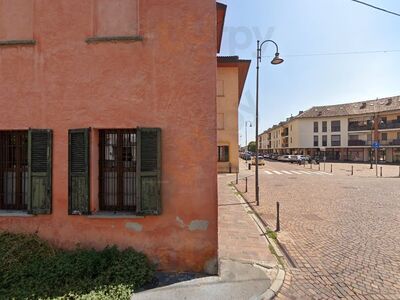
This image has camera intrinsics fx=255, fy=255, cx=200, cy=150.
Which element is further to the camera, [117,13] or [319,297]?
[117,13]

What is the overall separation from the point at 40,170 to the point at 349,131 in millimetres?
58768

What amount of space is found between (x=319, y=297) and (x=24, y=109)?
6.03 m

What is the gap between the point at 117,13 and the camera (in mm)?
4832

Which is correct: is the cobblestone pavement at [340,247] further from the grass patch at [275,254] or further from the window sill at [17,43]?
the window sill at [17,43]

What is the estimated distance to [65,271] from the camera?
4.04 m

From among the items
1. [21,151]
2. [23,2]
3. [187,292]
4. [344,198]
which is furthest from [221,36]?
Result: [344,198]

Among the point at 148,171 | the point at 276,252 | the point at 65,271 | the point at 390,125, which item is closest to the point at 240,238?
the point at 276,252

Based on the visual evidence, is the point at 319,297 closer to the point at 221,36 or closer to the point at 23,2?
the point at 221,36

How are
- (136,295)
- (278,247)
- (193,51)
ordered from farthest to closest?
(278,247) < (193,51) < (136,295)

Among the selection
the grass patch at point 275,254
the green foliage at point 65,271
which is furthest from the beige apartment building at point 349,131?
the green foliage at point 65,271

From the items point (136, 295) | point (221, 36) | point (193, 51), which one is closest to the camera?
point (136, 295)

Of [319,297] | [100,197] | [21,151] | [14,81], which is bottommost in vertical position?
[319,297]

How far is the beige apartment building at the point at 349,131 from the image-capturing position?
152 feet

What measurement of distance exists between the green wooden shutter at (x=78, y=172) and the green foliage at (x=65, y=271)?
2.60ft
